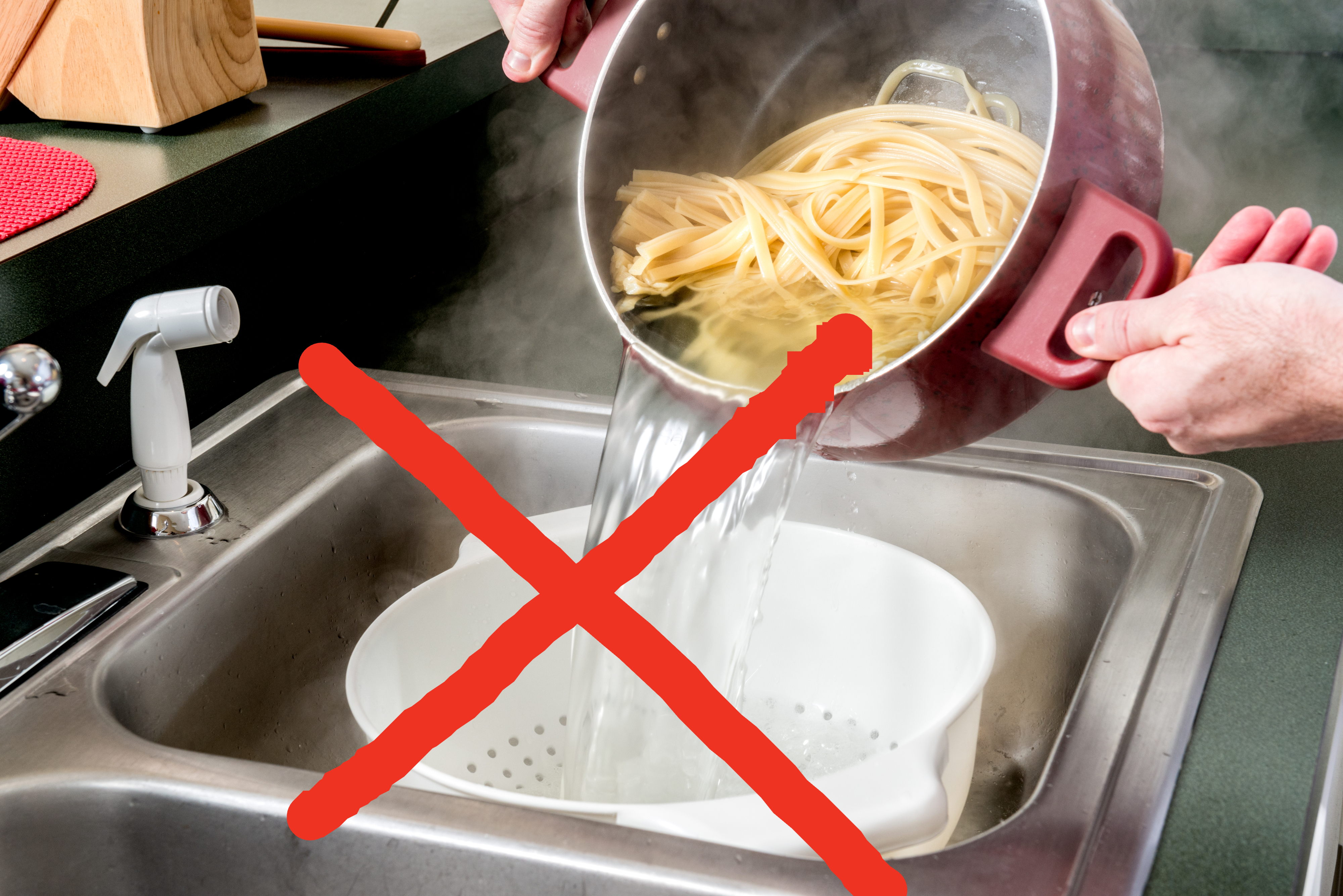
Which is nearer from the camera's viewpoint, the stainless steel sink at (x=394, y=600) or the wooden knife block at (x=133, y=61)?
the stainless steel sink at (x=394, y=600)

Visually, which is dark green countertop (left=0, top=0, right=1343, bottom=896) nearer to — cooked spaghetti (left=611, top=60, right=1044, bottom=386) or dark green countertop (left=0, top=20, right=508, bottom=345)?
dark green countertop (left=0, top=20, right=508, bottom=345)

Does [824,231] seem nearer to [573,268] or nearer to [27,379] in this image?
[27,379]

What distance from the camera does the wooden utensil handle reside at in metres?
1.24

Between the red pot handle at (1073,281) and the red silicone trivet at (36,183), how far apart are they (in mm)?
687

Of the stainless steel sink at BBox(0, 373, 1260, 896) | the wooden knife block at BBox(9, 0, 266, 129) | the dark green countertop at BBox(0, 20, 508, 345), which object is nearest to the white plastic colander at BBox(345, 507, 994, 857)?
the stainless steel sink at BBox(0, 373, 1260, 896)

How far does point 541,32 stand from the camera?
860 millimetres

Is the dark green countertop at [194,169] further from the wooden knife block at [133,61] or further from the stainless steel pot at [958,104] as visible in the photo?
the stainless steel pot at [958,104]

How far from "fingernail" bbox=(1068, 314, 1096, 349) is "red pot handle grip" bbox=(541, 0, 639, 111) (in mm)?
384

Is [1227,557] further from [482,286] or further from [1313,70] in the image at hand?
[1313,70]

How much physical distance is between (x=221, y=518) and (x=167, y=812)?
1.12ft

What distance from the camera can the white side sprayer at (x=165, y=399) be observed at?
2.79 ft

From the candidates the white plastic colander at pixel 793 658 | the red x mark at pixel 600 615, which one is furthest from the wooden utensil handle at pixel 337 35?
the red x mark at pixel 600 615

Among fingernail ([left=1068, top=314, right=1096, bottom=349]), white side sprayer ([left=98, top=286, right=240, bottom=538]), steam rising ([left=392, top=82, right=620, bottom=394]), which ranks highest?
fingernail ([left=1068, top=314, right=1096, bottom=349])

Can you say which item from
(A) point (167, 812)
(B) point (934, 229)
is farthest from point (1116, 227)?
(A) point (167, 812)
